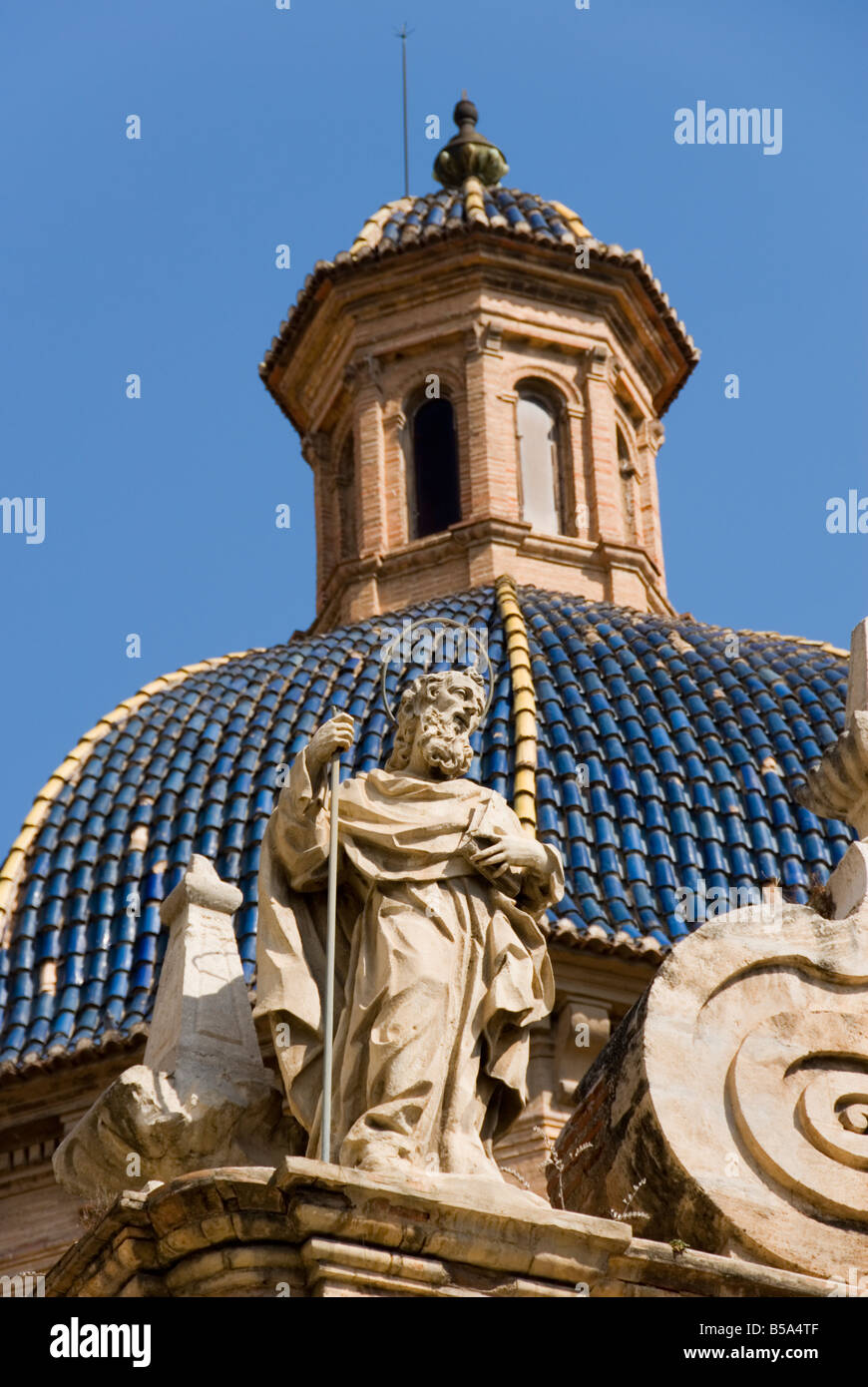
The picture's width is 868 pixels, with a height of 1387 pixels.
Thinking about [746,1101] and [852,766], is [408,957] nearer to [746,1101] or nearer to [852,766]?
[746,1101]

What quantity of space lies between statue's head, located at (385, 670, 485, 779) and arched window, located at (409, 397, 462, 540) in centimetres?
1884

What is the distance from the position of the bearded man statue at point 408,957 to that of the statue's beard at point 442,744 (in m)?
0.01

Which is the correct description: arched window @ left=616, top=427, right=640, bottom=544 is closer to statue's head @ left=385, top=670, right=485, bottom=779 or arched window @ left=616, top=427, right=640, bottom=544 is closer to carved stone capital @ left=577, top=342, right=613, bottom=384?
carved stone capital @ left=577, top=342, right=613, bottom=384

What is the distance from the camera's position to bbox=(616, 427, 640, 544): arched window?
33406 millimetres

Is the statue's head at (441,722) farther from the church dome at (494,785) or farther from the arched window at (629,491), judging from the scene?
the arched window at (629,491)

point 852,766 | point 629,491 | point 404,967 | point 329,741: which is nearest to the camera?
point 404,967

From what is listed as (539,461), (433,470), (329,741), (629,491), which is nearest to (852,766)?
(329,741)

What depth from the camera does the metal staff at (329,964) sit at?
12.5 metres

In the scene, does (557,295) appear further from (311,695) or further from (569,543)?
(311,695)

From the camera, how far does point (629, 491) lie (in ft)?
111

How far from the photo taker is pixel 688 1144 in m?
13.5

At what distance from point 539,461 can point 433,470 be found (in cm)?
101
